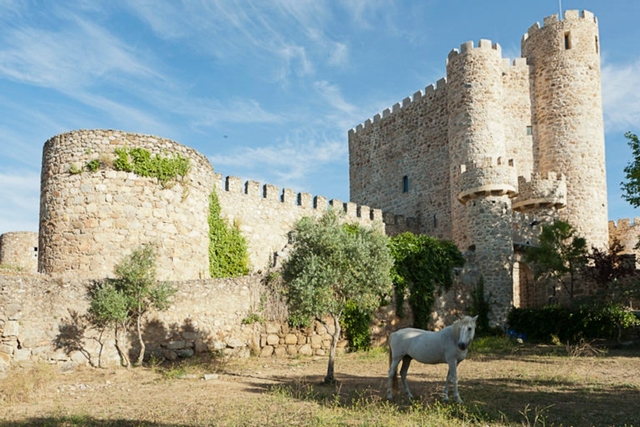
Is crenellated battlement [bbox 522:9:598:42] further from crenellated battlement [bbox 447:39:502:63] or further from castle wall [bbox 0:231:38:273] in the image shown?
castle wall [bbox 0:231:38:273]

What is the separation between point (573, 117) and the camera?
29797 mm

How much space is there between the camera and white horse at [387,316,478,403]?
1078 cm

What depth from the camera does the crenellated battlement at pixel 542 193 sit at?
26812mm

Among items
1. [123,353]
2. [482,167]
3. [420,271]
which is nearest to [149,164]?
[123,353]

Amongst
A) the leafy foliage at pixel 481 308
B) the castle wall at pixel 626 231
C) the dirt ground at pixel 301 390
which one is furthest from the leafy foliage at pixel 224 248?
the castle wall at pixel 626 231

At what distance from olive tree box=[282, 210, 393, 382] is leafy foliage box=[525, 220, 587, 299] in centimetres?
1018

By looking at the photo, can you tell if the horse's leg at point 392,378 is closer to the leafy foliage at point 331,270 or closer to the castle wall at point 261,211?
the leafy foliage at point 331,270

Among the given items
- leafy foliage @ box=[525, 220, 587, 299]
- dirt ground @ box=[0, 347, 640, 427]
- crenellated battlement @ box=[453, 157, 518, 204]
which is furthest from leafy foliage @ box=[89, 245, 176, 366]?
leafy foliage @ box=[525, 220, 587, 299]

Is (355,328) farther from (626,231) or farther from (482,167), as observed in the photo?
(626,231)

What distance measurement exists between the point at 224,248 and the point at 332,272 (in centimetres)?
1133

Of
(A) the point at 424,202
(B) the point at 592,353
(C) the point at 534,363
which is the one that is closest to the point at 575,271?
(B) the point at 592,353

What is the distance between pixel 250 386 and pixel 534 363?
296 inches

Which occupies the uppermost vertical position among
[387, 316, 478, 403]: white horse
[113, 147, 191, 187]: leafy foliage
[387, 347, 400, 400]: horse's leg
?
[113, 147, 191, 187]: leafy foliage

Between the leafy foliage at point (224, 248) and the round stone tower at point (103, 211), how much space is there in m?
4.56
